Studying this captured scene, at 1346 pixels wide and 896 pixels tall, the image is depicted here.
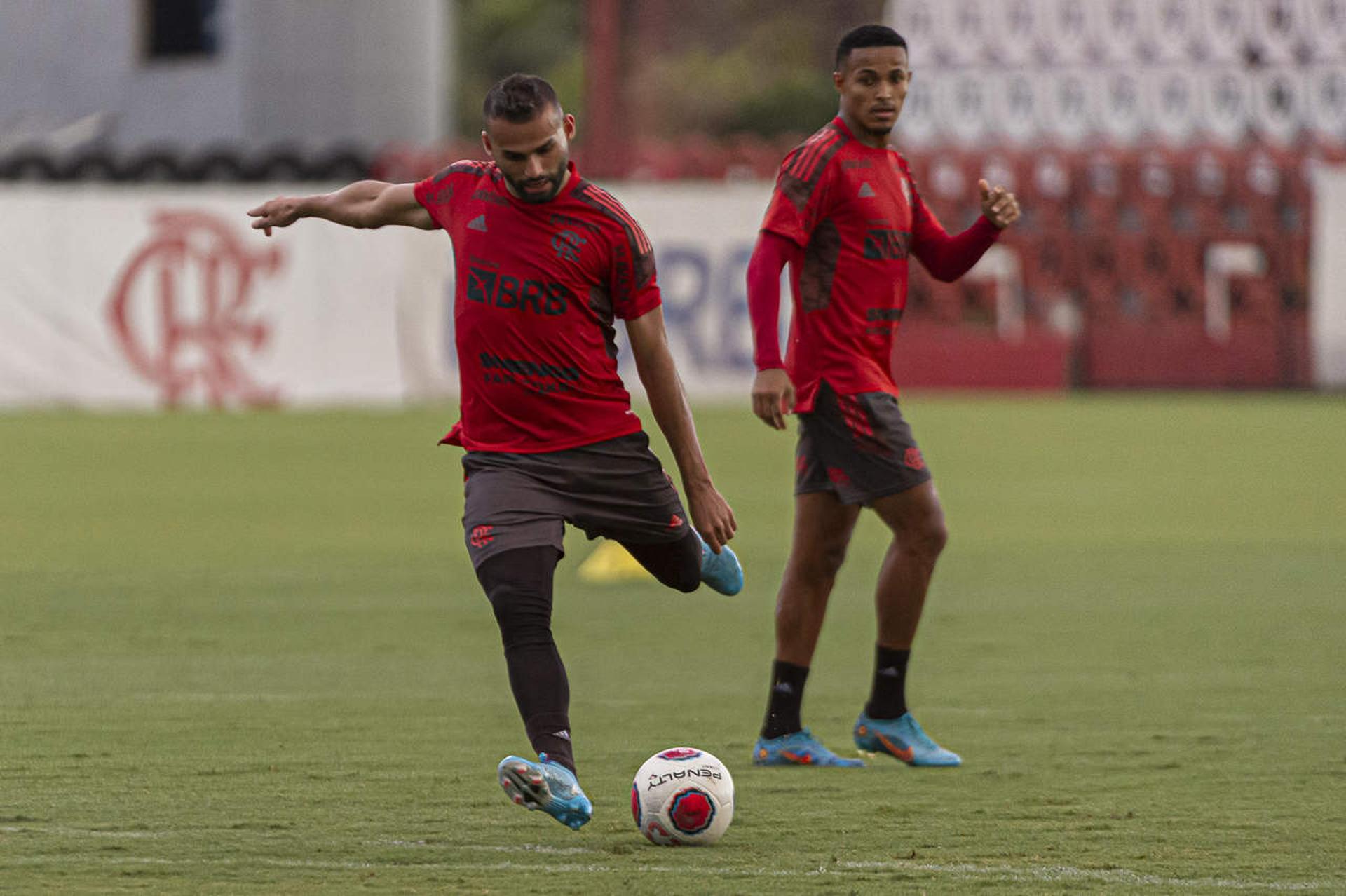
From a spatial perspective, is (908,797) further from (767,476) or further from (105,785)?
(767,476)

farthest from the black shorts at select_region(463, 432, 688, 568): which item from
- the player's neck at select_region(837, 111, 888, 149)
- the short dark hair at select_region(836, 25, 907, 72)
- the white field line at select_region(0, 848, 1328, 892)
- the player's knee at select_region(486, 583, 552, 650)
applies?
the short dark hair at select_region(836, 25, 907, 72)

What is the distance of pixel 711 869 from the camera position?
18.6 ft

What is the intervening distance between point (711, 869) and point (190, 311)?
20931 millimetres

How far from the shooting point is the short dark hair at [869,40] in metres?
7.23

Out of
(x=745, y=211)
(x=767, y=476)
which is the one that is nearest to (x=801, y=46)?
(x=745, y=211)

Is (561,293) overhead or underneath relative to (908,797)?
overhead

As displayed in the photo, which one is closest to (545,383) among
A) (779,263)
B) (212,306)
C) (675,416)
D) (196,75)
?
(675,416)

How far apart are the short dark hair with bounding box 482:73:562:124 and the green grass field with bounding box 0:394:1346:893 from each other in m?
1.85

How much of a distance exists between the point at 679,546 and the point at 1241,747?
2172 millimetres

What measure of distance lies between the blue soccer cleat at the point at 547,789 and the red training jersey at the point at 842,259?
1.97 meters

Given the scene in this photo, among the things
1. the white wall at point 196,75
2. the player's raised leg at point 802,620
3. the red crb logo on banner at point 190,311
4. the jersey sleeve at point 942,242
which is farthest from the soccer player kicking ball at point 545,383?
→ the white wall at point 196,75

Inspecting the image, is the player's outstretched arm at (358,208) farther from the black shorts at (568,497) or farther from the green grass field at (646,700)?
the green grass field at (646,700)

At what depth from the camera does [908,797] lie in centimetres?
668

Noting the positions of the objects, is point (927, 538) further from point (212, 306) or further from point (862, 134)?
point (212, 306)
